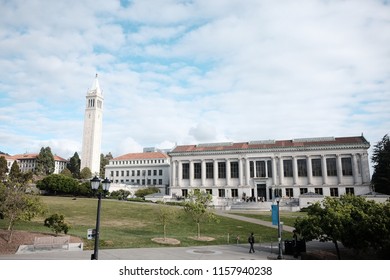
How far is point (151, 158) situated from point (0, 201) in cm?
9161

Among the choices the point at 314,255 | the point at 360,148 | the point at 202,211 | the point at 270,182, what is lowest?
the point at 314,255

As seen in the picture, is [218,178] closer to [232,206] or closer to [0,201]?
[232,206]

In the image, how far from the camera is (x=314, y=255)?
23297mm

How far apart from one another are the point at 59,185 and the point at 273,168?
5492 centimetres

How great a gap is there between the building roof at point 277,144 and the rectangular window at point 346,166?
13.5 feet

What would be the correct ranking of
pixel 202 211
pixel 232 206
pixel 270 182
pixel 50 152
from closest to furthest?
pixel 202 211 → pixel 232 206 → pixel 270 182 → pixel 50 152

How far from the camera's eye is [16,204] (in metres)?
25.8

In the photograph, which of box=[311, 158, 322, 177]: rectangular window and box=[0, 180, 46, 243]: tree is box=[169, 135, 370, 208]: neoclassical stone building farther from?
box=[0, 180, 46, 243]: tree

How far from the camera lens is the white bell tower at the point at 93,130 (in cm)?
12888

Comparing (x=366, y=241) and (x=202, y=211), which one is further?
(x=202, y=211)

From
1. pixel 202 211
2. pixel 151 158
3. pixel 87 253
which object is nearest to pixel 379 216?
pixel 202 211

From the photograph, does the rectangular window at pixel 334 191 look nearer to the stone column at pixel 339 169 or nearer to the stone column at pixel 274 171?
the stone column at pixel 339 169

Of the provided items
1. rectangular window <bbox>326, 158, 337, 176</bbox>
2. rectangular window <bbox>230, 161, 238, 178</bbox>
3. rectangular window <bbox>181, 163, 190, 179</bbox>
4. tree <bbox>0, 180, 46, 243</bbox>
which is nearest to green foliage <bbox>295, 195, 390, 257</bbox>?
tree <bbox>0, 180, 46, 243</bbox>

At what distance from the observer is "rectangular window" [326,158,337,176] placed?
81.0 metres
